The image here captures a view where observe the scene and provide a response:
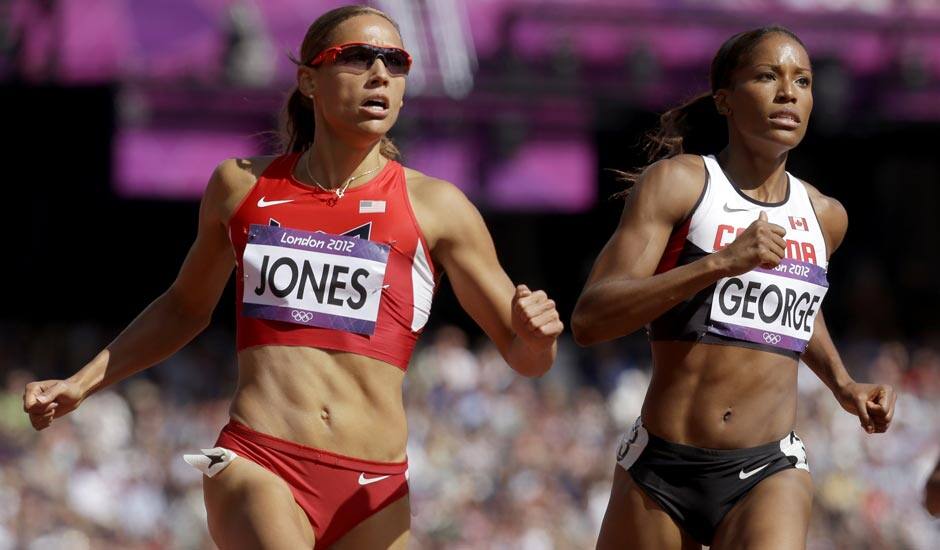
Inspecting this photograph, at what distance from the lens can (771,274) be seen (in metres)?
4.88

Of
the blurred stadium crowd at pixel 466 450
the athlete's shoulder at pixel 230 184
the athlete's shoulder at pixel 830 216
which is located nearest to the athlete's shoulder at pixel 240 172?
the athlete's shoulder at pixel 230 184

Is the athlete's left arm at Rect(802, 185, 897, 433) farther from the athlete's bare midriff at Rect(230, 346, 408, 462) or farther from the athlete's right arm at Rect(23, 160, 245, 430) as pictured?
the athlete's right arm at Rect(23, 160, 245, 430)

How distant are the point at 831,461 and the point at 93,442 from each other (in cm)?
606

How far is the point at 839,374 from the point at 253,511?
6.71 feet

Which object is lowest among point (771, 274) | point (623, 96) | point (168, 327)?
point (623, 96)

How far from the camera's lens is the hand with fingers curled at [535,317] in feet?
14.1

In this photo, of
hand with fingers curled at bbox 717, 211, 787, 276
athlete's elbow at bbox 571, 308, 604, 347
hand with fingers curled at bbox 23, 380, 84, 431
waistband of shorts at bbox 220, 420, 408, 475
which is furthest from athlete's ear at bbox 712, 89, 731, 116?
hand with fingers curled at bbox 23, 380, 84, 431

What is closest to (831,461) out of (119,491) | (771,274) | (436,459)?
(436,459)

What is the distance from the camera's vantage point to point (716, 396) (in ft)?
15.9

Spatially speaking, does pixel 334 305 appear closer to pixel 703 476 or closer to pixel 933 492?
pixel 703 476

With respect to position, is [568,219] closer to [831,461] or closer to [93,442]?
[831,461]

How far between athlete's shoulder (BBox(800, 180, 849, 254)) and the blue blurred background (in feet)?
21.9

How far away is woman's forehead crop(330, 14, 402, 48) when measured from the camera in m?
4.82

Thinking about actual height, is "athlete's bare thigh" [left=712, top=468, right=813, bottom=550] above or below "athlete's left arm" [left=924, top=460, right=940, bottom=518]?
below
